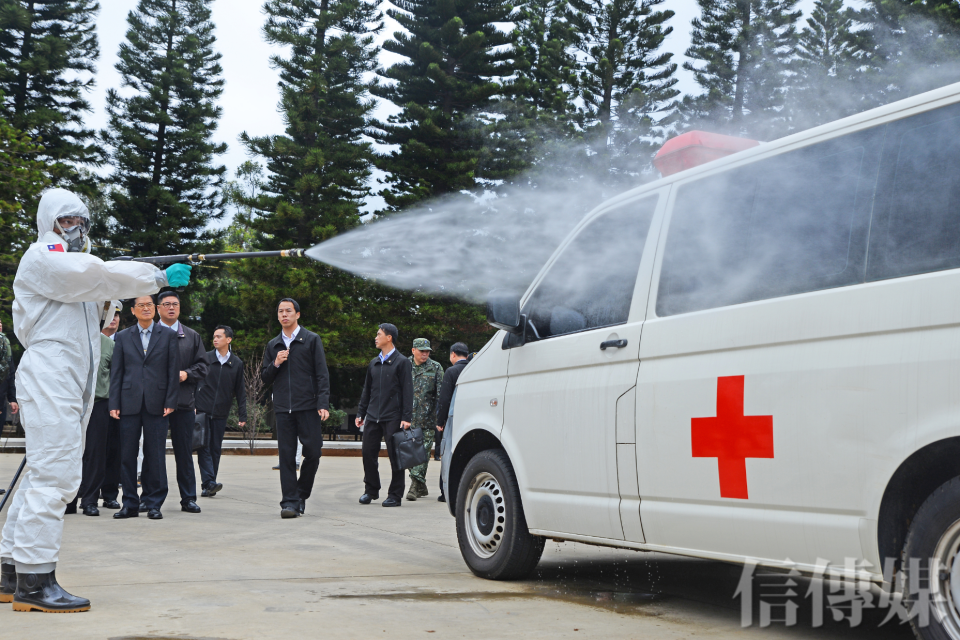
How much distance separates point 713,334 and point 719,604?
5.47 ft

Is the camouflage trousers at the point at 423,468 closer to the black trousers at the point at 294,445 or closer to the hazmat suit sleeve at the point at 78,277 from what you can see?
the black trousers at the point at 294,445

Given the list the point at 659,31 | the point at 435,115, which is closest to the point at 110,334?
the point at 435,115

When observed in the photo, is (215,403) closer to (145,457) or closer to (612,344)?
(145,457)

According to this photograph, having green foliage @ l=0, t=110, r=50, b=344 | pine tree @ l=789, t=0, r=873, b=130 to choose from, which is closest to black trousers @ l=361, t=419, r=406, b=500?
green foliage @ l=0, t=110, r=50, b=344

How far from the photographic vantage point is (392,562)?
20.0 feet

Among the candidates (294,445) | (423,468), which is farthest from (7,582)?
(423,468)

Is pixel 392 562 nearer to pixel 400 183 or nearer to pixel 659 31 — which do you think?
pixel 400 183

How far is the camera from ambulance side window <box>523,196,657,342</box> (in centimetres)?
466

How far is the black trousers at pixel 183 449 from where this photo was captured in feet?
28.9

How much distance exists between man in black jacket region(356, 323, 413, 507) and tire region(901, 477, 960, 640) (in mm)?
7357

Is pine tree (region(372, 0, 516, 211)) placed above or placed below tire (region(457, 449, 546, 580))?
above

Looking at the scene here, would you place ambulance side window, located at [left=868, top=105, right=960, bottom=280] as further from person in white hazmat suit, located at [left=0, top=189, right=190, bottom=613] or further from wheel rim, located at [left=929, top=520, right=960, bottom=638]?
person in white hazmat suit, located at [left=0, top=189, right=190, bottom=613]

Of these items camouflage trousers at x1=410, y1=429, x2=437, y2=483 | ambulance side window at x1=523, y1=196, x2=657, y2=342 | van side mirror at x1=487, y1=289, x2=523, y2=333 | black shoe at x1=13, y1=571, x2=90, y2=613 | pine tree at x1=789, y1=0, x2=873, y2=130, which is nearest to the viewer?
black shoe at x1=13, y1=571, x2=90, y2=613

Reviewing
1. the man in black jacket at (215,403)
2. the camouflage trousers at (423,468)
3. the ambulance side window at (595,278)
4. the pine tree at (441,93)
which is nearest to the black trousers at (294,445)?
the man in black jacket at (215,403)
